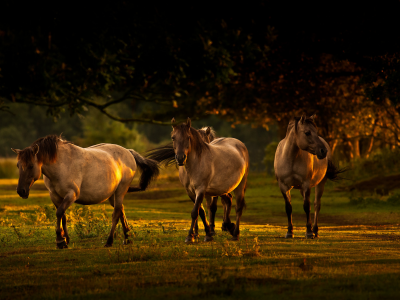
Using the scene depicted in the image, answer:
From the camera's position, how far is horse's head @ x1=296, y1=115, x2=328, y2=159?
1330 cm

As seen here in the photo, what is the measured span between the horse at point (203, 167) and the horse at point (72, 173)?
1.32 meters

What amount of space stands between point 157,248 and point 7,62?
165 inches

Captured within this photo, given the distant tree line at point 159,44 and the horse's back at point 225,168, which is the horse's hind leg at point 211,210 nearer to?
the horse's back at point 225,168

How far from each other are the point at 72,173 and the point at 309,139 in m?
5.04

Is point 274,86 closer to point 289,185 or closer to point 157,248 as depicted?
point 289,185

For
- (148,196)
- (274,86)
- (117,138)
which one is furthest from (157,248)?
(117,138)

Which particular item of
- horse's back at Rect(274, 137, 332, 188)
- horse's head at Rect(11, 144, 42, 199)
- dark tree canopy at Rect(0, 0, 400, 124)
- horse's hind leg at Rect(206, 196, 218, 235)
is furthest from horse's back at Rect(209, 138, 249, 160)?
horse's head at Rect(11, 144, 42, 199)

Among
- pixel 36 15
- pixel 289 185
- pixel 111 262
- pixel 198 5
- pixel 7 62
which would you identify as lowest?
pixel 111 262

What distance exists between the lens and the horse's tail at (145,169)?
44.8ft

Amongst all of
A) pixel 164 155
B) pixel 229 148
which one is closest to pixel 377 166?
pixel 229 148

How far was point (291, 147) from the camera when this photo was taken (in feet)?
45.7

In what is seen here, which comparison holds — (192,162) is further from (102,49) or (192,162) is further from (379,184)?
(379,184)

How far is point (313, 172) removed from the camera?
14.4 m

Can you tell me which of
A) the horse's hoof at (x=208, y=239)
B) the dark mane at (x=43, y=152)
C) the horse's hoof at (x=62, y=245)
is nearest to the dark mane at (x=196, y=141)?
the horse's hoof at (x=208, y=239)
